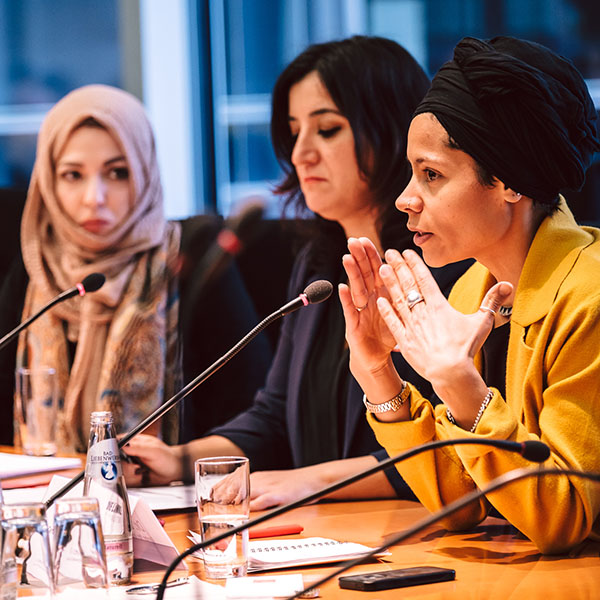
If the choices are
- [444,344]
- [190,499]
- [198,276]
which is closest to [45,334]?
[198,276]

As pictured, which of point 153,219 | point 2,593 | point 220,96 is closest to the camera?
point 2,593

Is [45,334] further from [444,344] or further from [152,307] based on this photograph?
[444,344]

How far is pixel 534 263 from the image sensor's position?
4.30 feet

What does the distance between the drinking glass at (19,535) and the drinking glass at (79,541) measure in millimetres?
11

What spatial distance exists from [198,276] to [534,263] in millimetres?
1865

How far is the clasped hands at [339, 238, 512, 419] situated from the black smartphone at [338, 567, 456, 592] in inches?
7.9

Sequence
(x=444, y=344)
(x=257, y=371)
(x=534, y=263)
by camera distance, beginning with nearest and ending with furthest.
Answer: (x=444, y=344) < (x=534, y=263) < (x=257, y=371)

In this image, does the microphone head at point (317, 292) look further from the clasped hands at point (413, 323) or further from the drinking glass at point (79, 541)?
the drinking glass at point (79, 541)

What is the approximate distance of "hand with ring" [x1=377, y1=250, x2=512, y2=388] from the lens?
3.77 ft

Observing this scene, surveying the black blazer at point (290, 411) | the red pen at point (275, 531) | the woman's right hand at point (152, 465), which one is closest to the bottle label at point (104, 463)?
the red pen at point (275, 531)

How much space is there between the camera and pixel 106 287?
2842mm

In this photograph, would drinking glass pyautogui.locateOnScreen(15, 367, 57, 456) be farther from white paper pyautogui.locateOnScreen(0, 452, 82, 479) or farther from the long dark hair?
the long dark hair

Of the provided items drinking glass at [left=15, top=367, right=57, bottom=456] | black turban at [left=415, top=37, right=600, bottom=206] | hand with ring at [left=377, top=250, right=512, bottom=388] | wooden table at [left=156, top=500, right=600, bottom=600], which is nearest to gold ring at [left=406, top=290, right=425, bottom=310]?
hand with ring at [left=377, top=250, right=512, bottom=388]

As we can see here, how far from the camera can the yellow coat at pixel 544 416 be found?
3.78 feet
